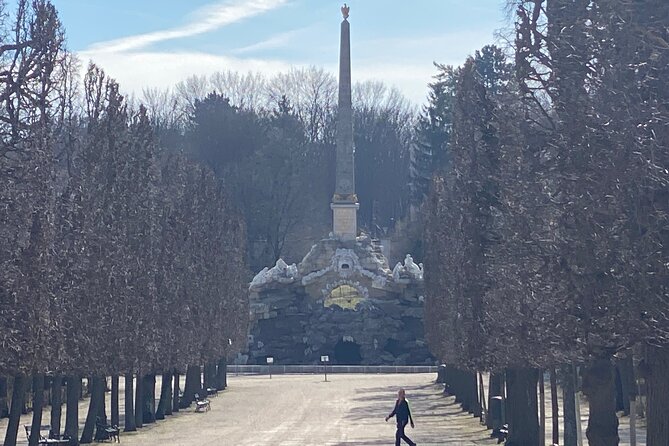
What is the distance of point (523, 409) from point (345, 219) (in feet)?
214

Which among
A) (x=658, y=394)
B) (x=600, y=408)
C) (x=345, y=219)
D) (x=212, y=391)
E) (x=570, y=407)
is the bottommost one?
(x=212, y=391)

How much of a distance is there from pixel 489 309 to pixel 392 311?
61.4 metres

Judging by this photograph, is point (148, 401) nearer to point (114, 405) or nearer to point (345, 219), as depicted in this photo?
point (114, 405)

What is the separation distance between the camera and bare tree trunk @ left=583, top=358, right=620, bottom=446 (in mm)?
20250

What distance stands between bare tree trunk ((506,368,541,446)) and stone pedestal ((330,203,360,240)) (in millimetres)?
63710

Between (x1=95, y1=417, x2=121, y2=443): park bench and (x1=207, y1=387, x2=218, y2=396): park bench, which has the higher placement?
(x1=207, y1=387, x2=218, y2=396): park bench

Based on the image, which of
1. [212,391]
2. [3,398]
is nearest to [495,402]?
[3,398]

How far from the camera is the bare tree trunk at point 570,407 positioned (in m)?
25.7

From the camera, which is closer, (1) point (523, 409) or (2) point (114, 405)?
(1) point (523, 409)

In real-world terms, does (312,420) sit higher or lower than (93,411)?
lower

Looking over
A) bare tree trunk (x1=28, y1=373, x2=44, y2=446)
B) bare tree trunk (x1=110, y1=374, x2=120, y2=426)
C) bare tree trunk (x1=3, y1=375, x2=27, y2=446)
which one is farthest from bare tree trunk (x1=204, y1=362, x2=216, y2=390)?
bare tree trunk (x1=3, y1=375, x2=27, y2=446)

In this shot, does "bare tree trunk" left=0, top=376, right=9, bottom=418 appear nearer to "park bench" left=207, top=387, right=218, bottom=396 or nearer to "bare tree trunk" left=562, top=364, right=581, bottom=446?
"park bench" left=207, top=387, right=218, bottom=396

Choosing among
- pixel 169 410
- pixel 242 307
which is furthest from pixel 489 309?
pixel 242 307

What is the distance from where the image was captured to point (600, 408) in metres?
20.3
